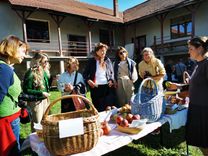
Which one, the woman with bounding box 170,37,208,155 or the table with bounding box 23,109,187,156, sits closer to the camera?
the table with bounding box 23,109,187,156

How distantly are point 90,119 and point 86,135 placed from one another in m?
0.12

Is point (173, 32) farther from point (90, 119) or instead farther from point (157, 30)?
point (90, 119)

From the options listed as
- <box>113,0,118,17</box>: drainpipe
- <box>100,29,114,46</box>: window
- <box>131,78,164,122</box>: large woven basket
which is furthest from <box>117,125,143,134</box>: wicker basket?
<box>113,0,118,17</box>: drainpipe

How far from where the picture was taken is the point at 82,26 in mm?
15797

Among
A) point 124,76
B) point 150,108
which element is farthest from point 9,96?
point 124,76

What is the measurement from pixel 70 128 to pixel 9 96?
26.0 inches

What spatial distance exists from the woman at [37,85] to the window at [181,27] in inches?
535

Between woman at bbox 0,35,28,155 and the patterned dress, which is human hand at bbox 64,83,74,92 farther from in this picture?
the patterned dress

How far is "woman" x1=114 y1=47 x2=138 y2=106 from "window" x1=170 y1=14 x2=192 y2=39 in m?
12.3

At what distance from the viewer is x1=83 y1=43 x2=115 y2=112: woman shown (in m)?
3.20

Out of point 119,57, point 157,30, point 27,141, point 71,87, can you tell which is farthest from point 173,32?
point 27,141

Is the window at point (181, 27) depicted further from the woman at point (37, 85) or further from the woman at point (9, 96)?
the woman at point (9, 96)

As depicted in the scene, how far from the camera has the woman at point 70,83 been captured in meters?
3.07

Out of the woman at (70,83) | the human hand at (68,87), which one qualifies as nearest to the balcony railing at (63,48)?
the woman at (70,83)
